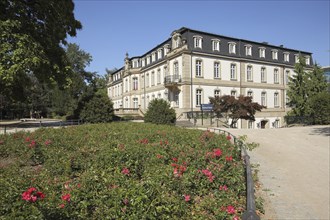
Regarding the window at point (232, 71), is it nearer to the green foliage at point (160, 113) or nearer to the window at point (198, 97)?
the window at point (198, 97)

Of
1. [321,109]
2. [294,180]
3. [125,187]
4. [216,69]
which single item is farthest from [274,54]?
[125,187]

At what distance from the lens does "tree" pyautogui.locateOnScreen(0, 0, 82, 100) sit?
55.5 feet

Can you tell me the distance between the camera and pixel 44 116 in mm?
64250

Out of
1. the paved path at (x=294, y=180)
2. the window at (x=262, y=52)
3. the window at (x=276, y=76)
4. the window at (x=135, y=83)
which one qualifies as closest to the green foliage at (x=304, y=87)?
the window at (x=262, y=52)

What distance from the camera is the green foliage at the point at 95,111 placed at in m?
22.7

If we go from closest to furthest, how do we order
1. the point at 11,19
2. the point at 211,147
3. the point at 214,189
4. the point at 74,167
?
the point at 214,189
the point at 74,167
the point at 211,147
the point at 11,19

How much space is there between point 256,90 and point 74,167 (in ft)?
130

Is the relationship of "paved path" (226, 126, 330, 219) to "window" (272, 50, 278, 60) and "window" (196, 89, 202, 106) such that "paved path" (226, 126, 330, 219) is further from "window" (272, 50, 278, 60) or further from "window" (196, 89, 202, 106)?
"window" (272, 50, 278, 60)

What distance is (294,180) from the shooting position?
834cm

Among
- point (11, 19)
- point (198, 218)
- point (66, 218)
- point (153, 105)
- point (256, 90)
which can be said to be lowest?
point (198, 218)

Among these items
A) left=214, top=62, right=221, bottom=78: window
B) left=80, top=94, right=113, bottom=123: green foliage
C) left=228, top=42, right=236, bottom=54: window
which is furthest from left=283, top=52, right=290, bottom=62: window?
left=80, top=94, right=113, bottom=123: green foliage

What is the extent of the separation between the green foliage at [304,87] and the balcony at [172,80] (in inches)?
599

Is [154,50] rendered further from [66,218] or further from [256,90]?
[66,218]

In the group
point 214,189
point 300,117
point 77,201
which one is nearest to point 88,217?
point 77,201
